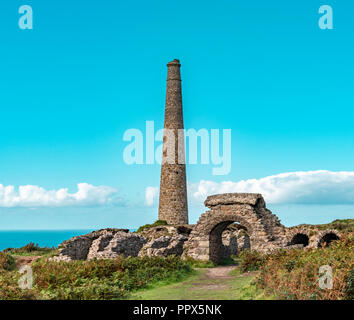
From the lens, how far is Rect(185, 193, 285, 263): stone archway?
74.6 feet

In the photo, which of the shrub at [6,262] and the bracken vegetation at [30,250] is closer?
the shrub at [6,262]

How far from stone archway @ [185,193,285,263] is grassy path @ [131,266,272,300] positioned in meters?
4.13

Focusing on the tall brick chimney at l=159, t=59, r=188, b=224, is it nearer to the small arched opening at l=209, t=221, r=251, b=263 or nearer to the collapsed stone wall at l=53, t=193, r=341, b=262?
the small arched opening at l=209, t=221, r=251, b=263

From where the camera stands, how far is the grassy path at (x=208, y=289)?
13.1m

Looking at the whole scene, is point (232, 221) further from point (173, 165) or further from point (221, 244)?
point (173, 165)

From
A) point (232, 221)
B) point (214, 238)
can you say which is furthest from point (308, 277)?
point (214, 238)

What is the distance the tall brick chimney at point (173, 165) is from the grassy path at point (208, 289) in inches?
942

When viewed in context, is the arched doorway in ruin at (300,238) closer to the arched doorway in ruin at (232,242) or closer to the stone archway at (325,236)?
the stone archway at (325,236)

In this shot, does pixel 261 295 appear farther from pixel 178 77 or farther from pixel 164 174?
pixel 178 77

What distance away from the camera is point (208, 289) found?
14836 millimetres

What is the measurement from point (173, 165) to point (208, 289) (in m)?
Answer: 28.7

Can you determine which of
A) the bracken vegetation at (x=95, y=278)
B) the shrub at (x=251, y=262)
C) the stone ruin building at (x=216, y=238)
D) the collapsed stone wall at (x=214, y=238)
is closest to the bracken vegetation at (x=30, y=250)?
the stone ruin building at (x=216, y=238)
